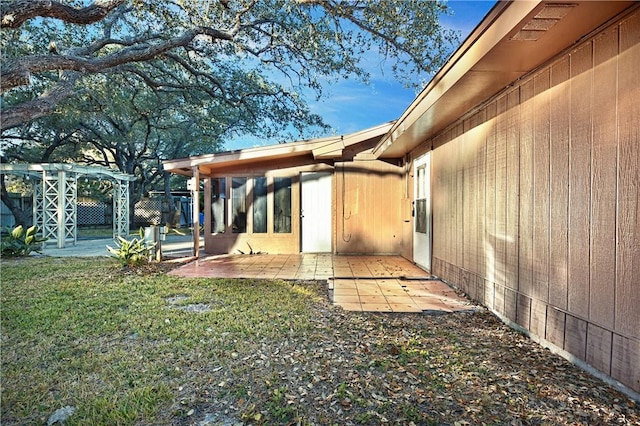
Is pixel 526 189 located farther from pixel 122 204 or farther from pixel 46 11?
pixel 122 204

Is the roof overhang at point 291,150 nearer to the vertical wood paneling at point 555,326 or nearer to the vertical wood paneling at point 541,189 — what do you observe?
the vertical wood paneling at point 541,189

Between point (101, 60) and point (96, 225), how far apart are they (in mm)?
15078

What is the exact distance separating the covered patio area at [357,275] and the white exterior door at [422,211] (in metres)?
0.27

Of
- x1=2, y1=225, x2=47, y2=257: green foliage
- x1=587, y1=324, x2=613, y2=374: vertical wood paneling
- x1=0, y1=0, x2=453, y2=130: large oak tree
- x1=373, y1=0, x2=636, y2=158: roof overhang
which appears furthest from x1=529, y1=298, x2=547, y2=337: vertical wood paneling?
x1=2, y1=225, x2=47, y2=257: green foliage

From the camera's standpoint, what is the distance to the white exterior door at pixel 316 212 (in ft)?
26.1

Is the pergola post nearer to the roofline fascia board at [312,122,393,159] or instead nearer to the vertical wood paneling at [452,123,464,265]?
the roofline fascia board at [312,122,393,159]

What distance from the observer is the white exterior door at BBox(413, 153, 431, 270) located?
576cm

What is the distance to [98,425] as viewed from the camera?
5.83ft

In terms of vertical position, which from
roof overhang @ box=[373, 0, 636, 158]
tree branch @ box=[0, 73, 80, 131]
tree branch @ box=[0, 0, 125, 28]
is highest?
tree branch @ box=[0, 0, 125, 28]

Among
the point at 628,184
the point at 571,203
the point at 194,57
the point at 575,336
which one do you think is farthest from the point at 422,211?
the point at 194,57

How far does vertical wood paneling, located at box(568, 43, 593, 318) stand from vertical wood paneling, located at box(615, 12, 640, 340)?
238 millimetres

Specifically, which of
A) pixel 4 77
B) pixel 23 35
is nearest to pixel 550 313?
pixel 4 77

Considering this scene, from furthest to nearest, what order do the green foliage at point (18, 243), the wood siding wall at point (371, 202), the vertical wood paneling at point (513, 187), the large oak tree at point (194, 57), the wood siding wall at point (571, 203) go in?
1. the wood siding wall at point (371, 202)
2. the green foliage at point (18, 243)
3. the large oak tree at point (194, 57)
4. the vertical wood paneling at point (513, 187)
5. the wood siding wall at point (571, 203)

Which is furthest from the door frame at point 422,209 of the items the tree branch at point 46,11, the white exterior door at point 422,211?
→ the tree branch at point 46,11
